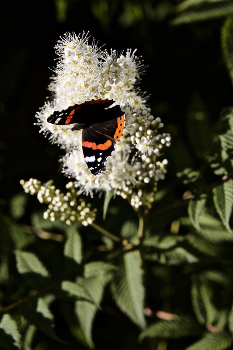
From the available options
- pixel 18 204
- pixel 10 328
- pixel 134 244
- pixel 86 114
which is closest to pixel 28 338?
pixel 10 328

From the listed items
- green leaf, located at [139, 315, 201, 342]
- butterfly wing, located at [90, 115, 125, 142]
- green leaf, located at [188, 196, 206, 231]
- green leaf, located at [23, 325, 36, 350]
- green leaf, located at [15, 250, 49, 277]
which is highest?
butterfly wing, located at [90, 115, 125, 142]

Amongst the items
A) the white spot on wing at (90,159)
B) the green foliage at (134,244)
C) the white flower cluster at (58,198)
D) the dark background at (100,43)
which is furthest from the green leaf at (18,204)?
the white spot on wing at (90,159)

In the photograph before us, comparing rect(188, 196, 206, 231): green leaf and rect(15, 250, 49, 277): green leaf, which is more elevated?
rect(188, 196, 206, 231): green leaf

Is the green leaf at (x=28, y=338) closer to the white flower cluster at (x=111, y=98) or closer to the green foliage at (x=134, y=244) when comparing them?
the green foliage at (x=134, y=244)

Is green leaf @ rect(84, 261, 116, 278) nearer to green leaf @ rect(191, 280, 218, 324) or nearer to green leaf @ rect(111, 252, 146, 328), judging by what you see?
green leaf @ rect(111, 252, 146, 328)

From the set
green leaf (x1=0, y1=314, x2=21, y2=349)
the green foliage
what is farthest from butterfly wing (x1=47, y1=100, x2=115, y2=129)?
green leaf (x1=0, y1=314, x2=21, y2=349)

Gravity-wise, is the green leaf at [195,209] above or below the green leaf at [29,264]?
above

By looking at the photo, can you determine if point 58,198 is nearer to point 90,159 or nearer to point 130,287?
point 90,159
